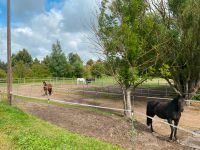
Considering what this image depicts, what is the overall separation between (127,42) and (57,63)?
58.6 m

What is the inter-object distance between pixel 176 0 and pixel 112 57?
30.3ft

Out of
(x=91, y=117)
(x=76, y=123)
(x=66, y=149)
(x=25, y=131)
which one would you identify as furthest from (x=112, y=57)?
(x=66, y=149)

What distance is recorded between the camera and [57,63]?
74.6 metres

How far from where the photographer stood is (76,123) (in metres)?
14.9

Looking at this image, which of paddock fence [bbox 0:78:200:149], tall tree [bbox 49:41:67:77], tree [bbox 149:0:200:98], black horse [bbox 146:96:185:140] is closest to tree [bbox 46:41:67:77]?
tall tree [bbox 49:41:67:77]

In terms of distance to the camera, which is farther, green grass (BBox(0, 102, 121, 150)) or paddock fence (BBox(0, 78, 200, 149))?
paddock fence (BBox(0, 78, 200, 149))

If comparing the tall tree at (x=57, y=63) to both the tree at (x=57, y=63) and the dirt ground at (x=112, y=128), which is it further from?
the dirt ground at (x=112, y=128)

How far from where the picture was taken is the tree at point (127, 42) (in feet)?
56.8

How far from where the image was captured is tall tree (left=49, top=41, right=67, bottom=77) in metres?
74.1

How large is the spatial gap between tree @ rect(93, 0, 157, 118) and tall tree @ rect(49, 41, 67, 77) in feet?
184

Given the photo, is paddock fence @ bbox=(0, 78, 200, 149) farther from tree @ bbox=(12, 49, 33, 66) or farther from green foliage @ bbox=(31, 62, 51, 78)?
tree @ bbox=(12, 49, 33, 66)

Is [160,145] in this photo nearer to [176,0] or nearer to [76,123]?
[76,123]

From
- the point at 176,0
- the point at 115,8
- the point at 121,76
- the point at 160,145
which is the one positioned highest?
the point at 176,0

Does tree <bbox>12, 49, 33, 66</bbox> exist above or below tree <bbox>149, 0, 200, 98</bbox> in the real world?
above
